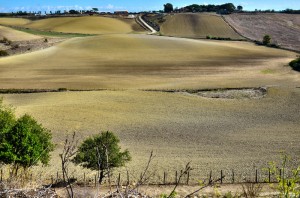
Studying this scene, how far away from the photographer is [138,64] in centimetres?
8425

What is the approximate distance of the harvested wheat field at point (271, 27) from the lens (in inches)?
5010

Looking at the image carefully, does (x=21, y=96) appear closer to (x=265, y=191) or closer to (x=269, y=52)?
(x=265, y=191)

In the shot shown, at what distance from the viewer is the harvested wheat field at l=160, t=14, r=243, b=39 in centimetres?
13838

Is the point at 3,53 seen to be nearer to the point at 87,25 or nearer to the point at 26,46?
the point at 26,46

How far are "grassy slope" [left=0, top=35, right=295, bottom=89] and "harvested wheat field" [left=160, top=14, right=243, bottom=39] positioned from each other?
915 inches

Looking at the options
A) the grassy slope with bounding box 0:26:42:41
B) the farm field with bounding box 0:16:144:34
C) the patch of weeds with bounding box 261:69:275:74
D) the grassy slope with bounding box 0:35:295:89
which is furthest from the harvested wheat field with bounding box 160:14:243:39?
the patch of weeds with bounding box 261:69:275:74

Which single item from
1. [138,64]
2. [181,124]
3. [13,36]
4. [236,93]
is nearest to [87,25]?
[13,36]

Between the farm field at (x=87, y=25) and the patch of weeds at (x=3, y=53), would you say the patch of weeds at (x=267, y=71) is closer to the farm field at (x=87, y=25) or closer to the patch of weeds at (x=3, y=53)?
the patch of weeds at (x=3, y=53)

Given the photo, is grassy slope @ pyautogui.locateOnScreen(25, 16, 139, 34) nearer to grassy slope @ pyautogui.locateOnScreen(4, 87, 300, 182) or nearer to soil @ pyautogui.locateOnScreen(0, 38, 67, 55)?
soil @ pyautogui.locateOnScreen(0, 38, 67, 55)

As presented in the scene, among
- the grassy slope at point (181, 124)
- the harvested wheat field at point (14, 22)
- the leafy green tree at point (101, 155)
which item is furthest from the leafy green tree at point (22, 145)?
the harvested wheat field at point (14, 22)

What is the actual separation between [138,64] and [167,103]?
110 ft

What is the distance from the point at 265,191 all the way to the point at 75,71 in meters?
55.1

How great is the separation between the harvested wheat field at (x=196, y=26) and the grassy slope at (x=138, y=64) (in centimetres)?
2325

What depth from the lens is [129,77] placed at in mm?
71875
